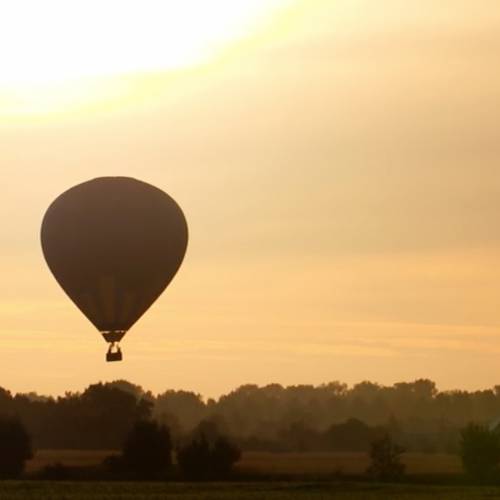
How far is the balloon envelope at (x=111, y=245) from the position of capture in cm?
6506

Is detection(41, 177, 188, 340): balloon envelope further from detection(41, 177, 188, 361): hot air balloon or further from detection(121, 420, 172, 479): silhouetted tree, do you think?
detection(121, 420, 172, 479): silhouetted tree

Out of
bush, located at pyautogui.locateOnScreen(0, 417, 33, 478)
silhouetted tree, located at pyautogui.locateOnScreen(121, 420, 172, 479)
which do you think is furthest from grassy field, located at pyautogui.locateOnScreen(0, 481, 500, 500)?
bush, located at pyautogui.locateOnScreen(0, 417, 33, 478)

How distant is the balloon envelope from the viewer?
65062mm

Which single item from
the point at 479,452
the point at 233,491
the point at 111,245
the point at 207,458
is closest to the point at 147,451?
the point at 207,458

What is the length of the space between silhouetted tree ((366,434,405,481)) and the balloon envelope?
1053 inches

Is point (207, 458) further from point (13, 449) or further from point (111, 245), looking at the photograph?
point (111, 245)

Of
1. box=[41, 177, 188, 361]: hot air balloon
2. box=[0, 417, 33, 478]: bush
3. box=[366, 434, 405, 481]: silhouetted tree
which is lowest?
box=[366, 434, 405, 481]: silhouetted tree

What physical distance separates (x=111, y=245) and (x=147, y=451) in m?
30.0

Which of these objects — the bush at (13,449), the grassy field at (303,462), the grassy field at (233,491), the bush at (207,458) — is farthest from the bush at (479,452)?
the bush at (13,449)

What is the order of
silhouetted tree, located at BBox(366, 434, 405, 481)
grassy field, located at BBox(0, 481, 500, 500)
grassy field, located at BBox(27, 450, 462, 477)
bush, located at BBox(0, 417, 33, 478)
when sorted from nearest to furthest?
grassy field, located at BBox(0, 481, 500, 500)
silhouetted tree, located at BBox(366, 434, 405, 481)
grassy field, located at BBox(27, 450, 462, 477)
bush, located at BBox(0, 417, 33, 478)

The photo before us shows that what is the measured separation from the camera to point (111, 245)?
215 ft

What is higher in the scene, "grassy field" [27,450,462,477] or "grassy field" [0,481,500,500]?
"grassy field" [27,450,462,477]

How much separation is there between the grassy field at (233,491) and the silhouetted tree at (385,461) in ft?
34.6

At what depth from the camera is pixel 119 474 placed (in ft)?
295
